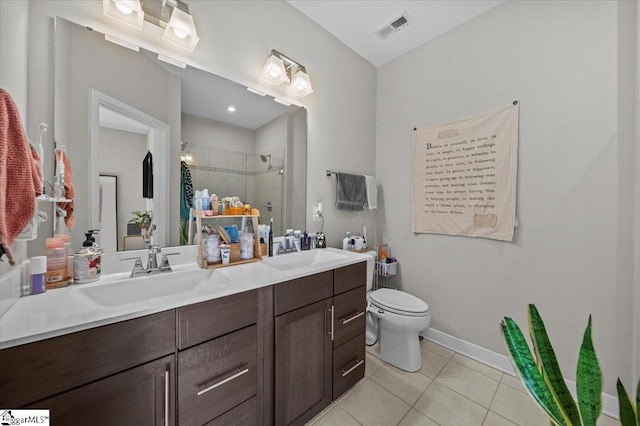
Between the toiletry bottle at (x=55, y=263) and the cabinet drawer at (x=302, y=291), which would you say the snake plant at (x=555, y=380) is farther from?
the toiletry bottle at (x=55, y=263)

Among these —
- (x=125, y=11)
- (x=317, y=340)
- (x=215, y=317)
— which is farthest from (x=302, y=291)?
(x=125, y=11)

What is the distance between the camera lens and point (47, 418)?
0.62m

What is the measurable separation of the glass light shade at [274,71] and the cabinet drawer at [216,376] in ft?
5.14

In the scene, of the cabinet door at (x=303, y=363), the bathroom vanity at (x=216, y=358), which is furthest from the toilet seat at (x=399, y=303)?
the cabinet door at (x=303, y=363)

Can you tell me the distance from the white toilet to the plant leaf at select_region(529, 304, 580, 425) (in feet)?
3.29

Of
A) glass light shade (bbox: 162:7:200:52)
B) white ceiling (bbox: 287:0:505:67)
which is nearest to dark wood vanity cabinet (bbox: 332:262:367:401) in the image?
glass light shade (bbox: 162:7:200:52)

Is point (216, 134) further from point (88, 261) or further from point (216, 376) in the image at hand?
point (216, 376)

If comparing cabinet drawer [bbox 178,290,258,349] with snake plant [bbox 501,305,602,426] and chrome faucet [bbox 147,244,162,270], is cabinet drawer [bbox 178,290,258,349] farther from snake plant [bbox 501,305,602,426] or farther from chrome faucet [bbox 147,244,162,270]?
snake plant [bbox 501,305,602,426]

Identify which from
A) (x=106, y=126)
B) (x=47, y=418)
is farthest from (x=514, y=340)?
(x=106, y=126)

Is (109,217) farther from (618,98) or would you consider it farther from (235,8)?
(618,98)

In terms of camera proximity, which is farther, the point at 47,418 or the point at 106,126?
the point at 106,126

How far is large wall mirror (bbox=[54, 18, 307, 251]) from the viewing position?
104 centimetres

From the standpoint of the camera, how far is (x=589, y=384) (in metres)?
0.63

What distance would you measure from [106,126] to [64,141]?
6.5 inches
